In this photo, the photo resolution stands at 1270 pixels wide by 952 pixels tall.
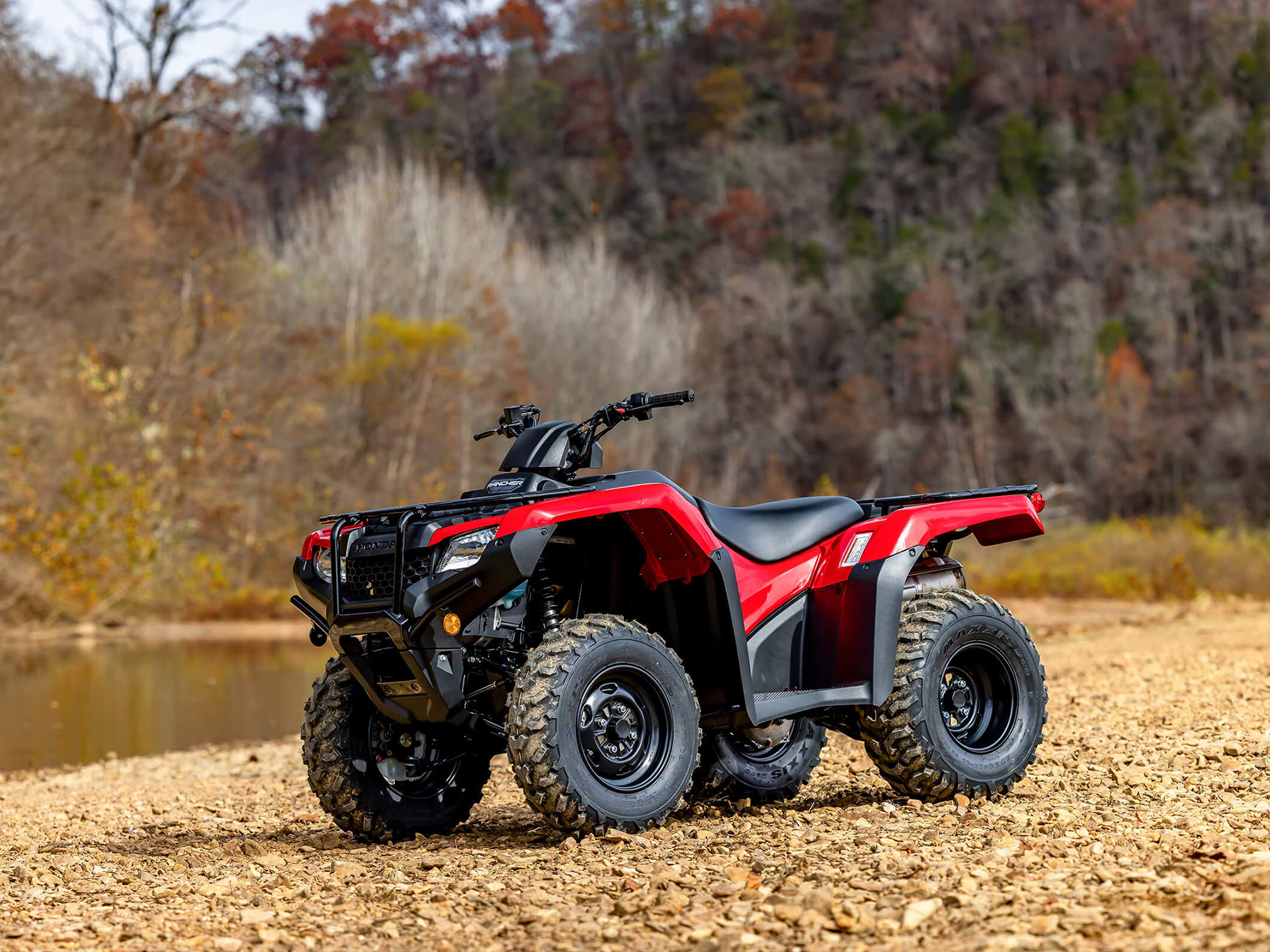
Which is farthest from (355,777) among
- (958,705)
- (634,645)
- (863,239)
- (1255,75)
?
(1255,75)

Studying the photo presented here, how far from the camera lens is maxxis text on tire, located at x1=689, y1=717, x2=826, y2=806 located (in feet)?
22.1

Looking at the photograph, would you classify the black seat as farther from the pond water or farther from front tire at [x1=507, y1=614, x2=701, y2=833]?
the pond water

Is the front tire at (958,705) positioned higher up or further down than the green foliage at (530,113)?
further down

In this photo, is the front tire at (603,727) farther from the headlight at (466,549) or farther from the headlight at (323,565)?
the headlight at (323,565)

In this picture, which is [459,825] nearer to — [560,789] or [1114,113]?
[560,789]

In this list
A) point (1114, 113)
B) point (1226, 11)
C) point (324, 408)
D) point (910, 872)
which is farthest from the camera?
point (1226, 11)

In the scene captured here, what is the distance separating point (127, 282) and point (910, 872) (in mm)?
31528

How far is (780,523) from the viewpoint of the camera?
20.7 feet

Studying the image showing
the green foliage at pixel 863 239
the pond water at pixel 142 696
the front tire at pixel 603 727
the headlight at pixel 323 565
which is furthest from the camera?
the green foliage at pixel 863 239

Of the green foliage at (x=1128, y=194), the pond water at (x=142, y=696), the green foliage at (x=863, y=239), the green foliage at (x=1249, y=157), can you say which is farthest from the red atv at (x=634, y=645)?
the green foliage at (x=863, y=239)

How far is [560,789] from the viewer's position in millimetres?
5316

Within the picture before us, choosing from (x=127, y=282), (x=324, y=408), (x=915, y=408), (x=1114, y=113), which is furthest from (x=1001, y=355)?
(x=127, y=282)

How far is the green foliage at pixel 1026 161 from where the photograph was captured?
223 feet

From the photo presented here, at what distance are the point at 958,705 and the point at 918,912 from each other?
8.08ft
